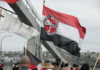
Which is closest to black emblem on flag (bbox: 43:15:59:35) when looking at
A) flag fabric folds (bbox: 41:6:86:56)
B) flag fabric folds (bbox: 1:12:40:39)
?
flag fabric folds (bbox: 41:6:86:56)

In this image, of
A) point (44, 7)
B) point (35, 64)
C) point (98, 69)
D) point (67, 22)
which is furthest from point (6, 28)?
point (98, 69)

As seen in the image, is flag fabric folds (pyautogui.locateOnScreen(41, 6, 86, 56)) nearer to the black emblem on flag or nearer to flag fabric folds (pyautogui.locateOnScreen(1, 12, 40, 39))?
the black emblem on flag

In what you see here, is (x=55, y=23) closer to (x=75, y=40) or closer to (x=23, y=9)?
(x=75, y=40)

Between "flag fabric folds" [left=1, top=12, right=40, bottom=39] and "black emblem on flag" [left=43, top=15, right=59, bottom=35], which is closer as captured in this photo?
"black emblem on flag" [left=43, top=15, right=59, bottom=35]

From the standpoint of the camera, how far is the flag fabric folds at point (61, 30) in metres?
11.0

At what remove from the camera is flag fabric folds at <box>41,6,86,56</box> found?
11023 mm

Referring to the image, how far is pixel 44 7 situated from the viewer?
1143 centimetres

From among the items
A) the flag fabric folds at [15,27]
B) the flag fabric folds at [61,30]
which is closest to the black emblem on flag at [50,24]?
the flag fabric folds at [61,30]

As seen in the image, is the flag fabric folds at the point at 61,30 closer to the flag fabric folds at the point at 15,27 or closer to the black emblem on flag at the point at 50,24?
the black emblem on flag at the point at 50,24

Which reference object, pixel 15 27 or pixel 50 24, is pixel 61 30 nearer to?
pixel 50 24


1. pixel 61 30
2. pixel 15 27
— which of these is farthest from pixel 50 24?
pixel 15 27

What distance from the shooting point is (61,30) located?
448 inches

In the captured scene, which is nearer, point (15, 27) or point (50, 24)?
point (50, 24)

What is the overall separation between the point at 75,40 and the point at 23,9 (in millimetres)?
4524
